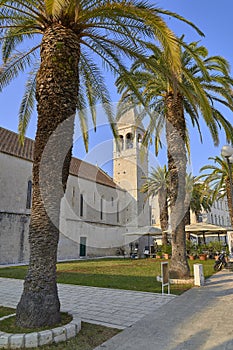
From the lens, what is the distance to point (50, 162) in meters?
5.67

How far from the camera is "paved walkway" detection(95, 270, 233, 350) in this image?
4.55 metres

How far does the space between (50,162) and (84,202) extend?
29776mm

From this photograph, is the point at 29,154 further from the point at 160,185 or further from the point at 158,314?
the point at 158,314

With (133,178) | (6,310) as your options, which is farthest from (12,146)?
(6,310)

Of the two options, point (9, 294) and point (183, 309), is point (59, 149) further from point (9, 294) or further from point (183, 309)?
point (9, 294)

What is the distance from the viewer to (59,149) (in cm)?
576

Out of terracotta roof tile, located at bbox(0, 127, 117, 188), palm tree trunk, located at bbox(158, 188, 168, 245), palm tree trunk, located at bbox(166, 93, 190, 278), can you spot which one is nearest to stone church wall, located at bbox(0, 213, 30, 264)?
terracotta roof tile, located at bbox(0, 127, 117, 188)

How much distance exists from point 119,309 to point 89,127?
6.90 metres

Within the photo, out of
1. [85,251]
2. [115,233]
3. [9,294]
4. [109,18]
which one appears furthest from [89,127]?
[115,233]

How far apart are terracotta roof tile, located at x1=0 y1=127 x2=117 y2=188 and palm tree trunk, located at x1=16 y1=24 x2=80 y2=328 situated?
11.1 m

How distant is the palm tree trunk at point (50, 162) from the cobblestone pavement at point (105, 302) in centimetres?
153

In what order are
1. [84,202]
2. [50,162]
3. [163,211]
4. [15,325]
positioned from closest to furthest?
1. [15,325]
2. [50,162]
3. [163,211]
4. [84,202]

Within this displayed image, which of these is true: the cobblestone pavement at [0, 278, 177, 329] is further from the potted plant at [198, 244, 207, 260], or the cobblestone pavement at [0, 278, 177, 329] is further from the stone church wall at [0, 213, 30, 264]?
the potted plant at [198, 244, 207, 260]

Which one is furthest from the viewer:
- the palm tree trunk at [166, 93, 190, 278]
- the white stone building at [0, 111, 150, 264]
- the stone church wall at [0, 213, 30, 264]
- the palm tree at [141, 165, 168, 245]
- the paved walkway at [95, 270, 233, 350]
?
the palm tree at [141, 165, 168, 245]
